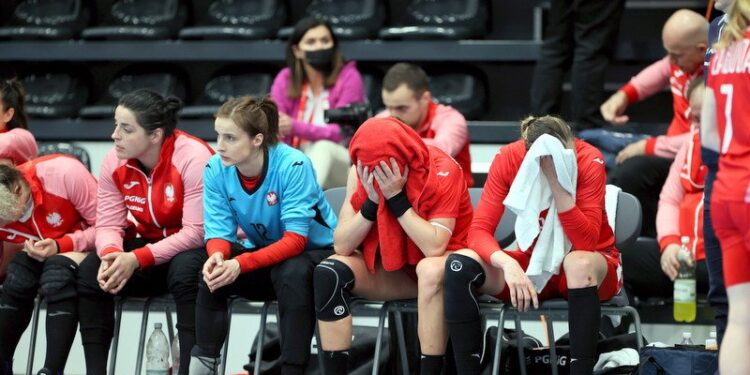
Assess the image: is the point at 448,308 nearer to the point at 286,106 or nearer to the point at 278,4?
the point at 286,106

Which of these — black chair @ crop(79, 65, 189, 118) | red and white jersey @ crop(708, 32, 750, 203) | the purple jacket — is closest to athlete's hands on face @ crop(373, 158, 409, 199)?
red and white jersey @ crop(708, 32, 750, 203)

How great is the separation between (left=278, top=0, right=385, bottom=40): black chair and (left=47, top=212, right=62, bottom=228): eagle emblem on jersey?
8.22 ft

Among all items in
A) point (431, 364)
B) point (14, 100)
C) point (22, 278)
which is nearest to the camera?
point (431, 364)

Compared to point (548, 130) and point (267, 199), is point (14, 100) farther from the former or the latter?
point (548, 130)

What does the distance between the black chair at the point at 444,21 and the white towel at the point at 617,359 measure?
2.83 meters

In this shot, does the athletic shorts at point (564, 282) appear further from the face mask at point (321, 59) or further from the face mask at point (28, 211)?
the face mask at point (321, 59)

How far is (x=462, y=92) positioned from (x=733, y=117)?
3.78 metres

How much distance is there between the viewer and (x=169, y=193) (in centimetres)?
455

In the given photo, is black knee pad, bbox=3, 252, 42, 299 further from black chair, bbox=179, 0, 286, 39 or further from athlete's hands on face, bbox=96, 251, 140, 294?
black chair, bbox=179, 0, 286, 39

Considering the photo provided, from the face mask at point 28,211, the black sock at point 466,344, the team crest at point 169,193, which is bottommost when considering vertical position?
the black sock at point 466,344

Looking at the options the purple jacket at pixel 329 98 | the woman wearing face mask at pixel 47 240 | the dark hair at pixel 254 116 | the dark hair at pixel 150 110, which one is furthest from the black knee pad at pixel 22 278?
the purple jacket at pixel 329 98

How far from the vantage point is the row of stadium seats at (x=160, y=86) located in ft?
21.6

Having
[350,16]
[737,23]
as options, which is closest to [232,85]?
[350,16]

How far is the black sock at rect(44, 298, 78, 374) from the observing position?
4.31 meters
